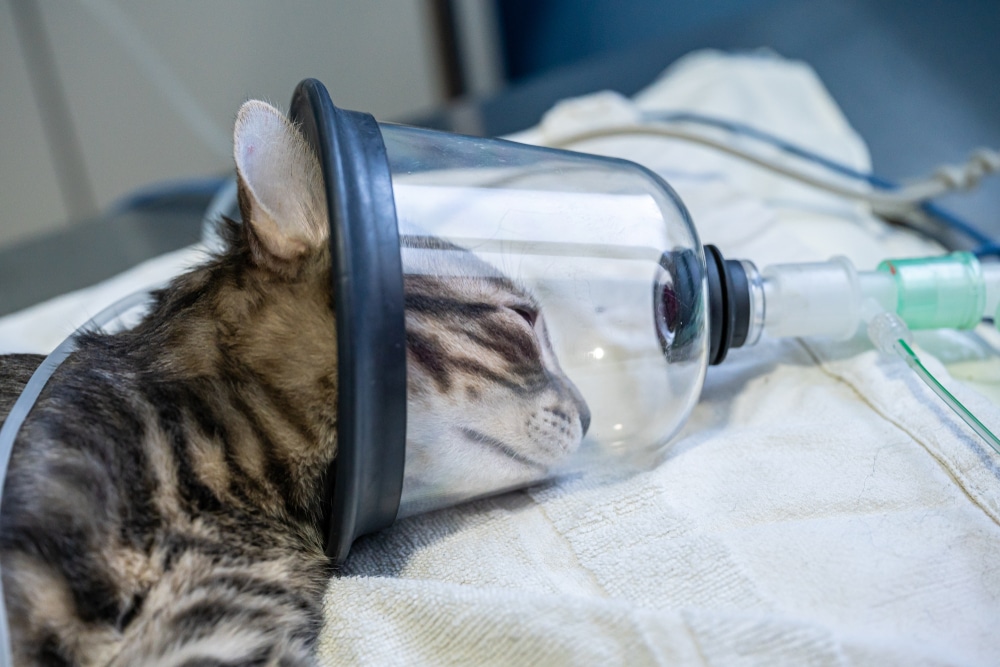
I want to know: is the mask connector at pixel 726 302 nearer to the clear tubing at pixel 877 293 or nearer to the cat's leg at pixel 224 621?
the clear tubing at pixel 877 293

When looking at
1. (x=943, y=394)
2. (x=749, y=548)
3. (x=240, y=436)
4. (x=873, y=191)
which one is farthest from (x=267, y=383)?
(x=873, y=191)

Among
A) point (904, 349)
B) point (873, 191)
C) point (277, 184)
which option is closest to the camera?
point (277, 184)

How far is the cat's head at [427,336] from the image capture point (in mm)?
615

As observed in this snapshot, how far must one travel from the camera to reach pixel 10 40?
2162 millimetres

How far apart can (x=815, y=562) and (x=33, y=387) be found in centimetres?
63

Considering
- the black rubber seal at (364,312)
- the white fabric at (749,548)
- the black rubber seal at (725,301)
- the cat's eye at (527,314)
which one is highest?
the black rubber seal at (364,312)

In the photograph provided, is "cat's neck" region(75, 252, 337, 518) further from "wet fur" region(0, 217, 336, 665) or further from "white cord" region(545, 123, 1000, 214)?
"white cord" region(545, 123, 1000, 214)

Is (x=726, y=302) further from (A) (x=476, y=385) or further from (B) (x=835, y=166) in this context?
(B) (x=835, y=166)

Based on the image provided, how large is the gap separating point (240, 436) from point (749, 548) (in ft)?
1.38

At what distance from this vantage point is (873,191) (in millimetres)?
1173

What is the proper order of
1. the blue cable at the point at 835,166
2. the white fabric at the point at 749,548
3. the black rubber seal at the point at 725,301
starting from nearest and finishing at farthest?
the white fabric at the point at 749,548
the black rubber seal at the point at 725,301
the blue cable at the point at 835,166

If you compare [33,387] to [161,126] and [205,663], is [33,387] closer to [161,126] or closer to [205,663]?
[205,663]

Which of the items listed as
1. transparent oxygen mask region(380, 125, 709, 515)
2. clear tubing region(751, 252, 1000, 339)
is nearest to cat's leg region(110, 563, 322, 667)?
transparent oxygen mask region(380, 125, 709, 515)

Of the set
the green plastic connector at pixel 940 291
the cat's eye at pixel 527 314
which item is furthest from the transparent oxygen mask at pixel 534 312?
the green plastic connector at pixel 940 291
